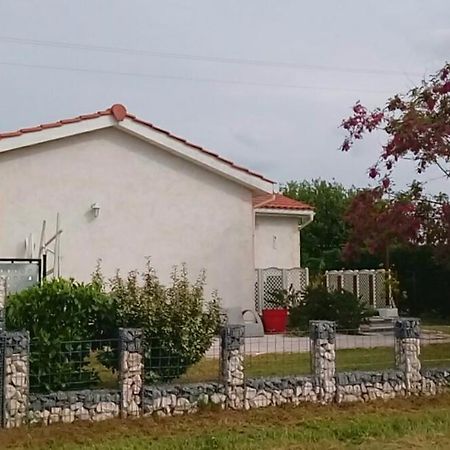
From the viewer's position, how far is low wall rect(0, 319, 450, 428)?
32.6 ft

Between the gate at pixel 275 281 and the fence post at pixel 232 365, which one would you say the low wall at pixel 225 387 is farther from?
the gate at pixel 275 281

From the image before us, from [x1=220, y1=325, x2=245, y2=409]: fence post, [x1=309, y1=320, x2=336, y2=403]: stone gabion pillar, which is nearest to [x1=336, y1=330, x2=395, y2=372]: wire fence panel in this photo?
[x1=309, y1=320, x2=336, y2=403]: stone gabion pillar

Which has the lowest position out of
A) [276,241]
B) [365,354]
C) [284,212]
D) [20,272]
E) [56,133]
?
[365,354]

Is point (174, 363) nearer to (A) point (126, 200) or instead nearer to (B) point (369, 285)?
(A) point (126, 200)

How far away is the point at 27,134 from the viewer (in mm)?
17234

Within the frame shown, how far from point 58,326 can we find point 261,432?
2.91 metres

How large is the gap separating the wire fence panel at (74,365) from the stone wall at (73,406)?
30 centimetres

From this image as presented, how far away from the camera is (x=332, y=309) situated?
2055cm

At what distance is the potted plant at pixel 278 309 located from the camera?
2084 cm

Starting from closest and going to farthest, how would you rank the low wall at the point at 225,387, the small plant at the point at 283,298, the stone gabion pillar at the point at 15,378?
1. the stone gabion pillar at the point at 15,378
2. the low wall at the point at 225,387
3. the small plant at the point at 283,298

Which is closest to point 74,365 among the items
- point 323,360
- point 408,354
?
point 323,360

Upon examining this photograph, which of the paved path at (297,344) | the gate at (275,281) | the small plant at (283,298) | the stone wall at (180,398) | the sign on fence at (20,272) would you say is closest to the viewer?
the stone wall at (180,398)

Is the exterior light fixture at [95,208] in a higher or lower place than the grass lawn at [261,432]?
higher

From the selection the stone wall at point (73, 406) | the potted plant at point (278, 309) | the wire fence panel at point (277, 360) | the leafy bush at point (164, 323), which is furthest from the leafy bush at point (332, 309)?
the stone wall at point (73, 406)
